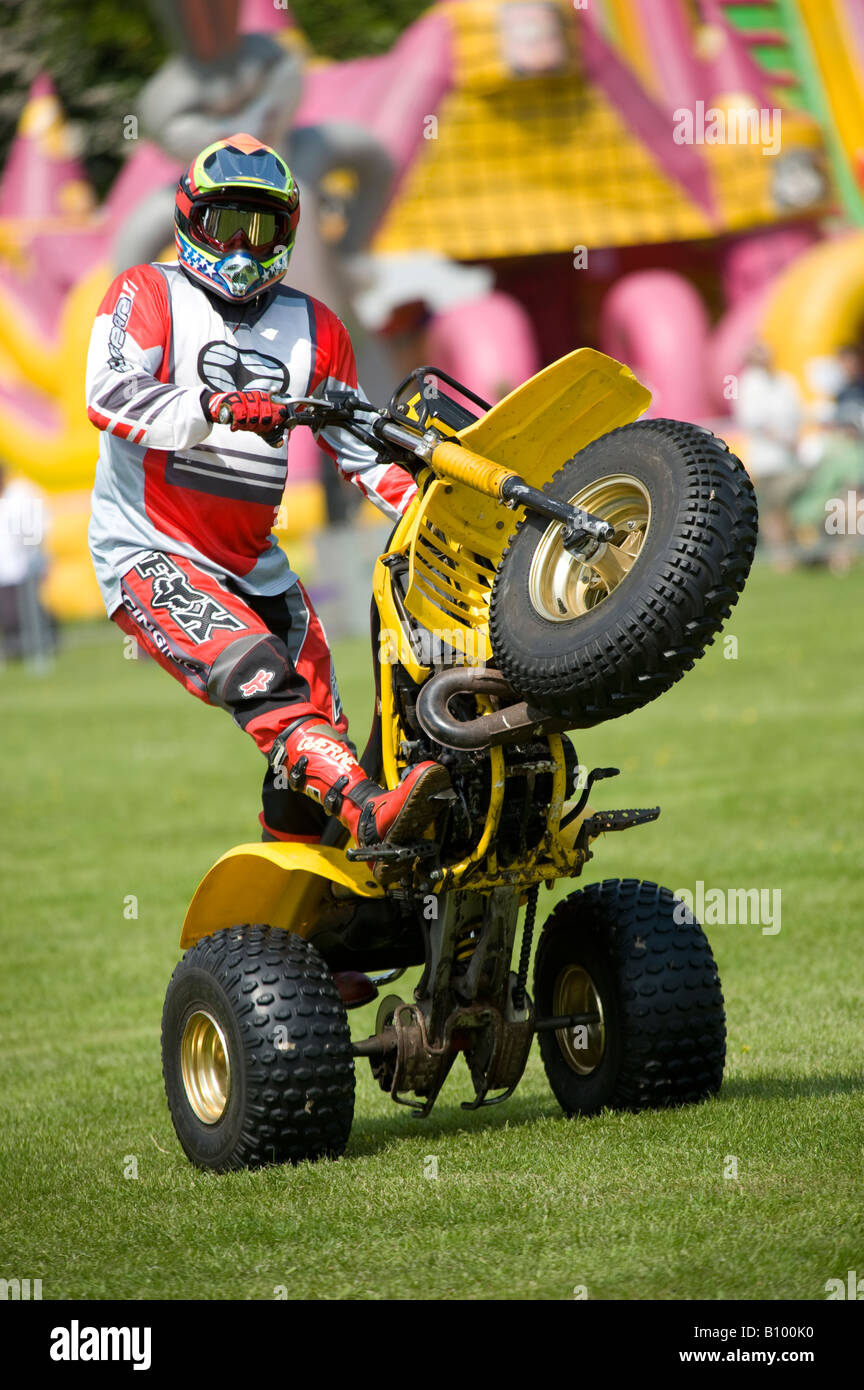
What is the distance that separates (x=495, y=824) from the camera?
17.4 feet

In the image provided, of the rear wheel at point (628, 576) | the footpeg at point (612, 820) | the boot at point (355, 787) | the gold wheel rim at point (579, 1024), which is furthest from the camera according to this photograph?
the gold wheel rim at point (579, 1024)

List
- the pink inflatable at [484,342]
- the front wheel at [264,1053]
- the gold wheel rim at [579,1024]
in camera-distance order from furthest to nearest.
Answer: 1. the pink inflatable at [484,342]
2. the gold wheel rim at [579,1024]
3. the front wheel at [264,1053]

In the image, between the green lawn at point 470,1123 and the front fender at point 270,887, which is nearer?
the green lawn at point 470,1123

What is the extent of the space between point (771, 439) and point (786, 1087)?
22.1 meters

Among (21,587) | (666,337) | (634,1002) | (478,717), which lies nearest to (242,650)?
(478,717)

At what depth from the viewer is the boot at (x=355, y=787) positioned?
5.21m

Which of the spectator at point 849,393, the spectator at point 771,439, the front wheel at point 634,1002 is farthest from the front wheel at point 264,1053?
the spectator at point 849,393

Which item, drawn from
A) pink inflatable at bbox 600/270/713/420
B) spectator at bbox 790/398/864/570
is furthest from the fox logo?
pink inflatable at bbox 600/270/713/420

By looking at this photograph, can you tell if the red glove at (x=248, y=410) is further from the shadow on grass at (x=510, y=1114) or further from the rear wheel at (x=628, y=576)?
the shadow on grass at (x=510, y=1114)

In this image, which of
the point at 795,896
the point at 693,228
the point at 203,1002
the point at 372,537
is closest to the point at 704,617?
the point at 203,1002

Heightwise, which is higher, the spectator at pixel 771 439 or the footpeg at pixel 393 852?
the spectator at pixel 771 439

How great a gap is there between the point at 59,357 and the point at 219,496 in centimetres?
2884
